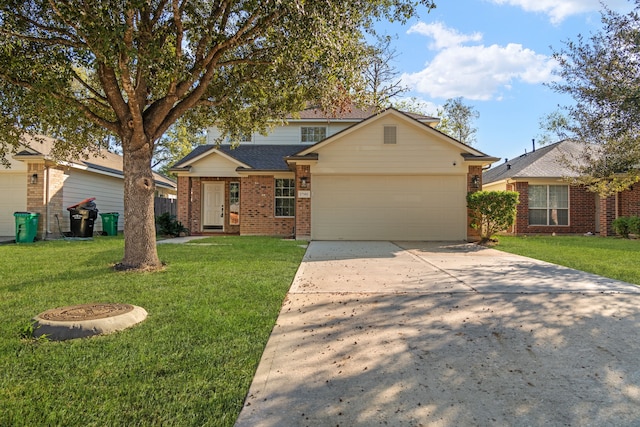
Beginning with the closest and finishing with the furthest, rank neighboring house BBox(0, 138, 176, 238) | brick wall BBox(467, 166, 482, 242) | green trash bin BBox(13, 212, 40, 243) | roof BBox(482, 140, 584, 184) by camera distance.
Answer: green trash bin BBox(13, 212, 40, 243) → brick wall BBox(467, 166, 482, 242) → neighboring house BBox(0, 138, 176, 238) → roof BBox(482, 140, 584, 184)

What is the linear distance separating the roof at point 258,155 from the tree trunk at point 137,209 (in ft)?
22.9

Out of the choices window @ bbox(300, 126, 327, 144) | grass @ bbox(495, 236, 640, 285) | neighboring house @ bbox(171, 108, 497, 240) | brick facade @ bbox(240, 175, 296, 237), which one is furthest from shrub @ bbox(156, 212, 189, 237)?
grass @ bbox(495, 236, 640, 285)

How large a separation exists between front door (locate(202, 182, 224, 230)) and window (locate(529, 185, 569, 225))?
517 inches

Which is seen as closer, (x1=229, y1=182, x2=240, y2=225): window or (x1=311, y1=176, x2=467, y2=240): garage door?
(x1=311, y1=176, x2=467, y2=240): garage door

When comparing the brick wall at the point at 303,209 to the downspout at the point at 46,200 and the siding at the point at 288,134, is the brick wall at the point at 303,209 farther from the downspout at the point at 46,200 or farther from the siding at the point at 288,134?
the downspout at the point at 46,200

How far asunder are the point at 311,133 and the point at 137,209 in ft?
38.4

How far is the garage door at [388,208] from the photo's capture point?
12969 mm

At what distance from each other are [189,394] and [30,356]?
1580mm

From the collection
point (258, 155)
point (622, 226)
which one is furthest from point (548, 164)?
point (258, 155)

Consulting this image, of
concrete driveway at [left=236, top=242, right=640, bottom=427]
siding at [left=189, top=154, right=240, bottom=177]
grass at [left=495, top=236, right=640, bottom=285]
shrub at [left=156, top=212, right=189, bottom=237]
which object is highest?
siding at [left=189, top=154, right=240, bottom=177]

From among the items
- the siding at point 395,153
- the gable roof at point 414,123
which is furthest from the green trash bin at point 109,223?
the siding at point 395,153

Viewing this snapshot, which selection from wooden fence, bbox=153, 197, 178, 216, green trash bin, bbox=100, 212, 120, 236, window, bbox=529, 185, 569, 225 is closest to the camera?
green trash bin, bbox=100, 212, 120, 236

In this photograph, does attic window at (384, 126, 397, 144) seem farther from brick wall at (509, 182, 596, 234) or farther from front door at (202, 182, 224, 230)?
brick wall at (509, 182, 596, 234)

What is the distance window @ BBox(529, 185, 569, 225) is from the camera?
16.7m
